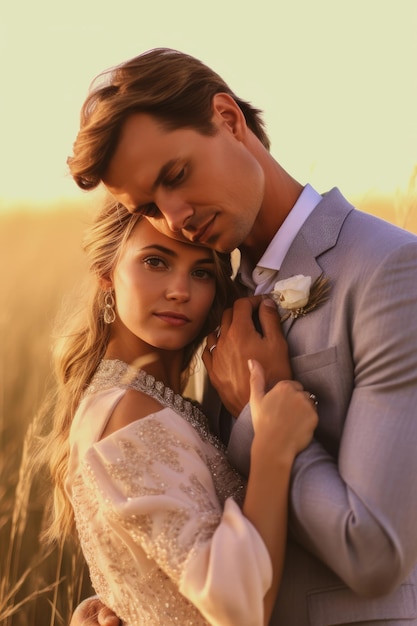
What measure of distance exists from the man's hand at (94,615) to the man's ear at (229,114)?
1544mm

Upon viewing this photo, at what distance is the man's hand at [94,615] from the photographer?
2939 mm

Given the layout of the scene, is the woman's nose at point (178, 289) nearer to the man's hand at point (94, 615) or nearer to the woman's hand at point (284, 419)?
the woman's hand at point (284, 419)

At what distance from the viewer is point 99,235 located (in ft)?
11.0

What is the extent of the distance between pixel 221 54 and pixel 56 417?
3.29 meters

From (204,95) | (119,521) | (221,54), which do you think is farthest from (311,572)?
(221,54)

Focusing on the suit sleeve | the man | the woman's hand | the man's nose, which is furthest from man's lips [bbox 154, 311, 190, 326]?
the suit sleeve

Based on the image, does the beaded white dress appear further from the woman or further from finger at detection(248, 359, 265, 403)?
finger at detection(248, 359, 265, 403)

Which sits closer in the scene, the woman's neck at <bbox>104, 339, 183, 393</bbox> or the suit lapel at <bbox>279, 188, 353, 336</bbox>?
the suit lapel at <bbox>279, 188, 353, 336</bbox>

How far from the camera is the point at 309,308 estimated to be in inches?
107

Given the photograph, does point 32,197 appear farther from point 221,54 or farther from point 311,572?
point 311,572

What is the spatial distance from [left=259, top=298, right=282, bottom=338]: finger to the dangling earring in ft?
2.07

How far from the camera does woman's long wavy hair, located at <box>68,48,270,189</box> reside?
280cm

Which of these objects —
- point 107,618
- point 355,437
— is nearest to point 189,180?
point 355,437

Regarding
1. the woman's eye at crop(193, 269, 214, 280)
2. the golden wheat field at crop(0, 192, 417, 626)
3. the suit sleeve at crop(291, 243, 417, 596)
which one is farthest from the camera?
the golden wheat field at crop(0, 192, 417, 626)
